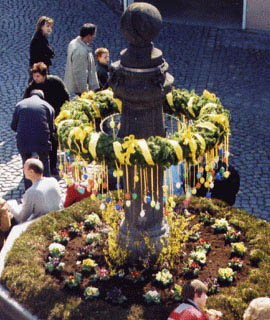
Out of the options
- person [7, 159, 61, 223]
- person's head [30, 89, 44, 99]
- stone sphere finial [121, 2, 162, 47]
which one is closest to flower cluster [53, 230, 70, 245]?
person [7, 159, 61, 223]

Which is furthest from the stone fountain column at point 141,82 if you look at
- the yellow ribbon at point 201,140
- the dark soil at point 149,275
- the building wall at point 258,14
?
the building wall at point 258,14

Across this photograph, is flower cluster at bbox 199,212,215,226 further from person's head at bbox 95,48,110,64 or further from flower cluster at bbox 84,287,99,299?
person's head at bbox 95,48,110,64

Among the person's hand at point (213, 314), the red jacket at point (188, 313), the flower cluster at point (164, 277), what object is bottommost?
the flower cluster at point (164, 277)

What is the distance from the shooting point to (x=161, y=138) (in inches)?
235

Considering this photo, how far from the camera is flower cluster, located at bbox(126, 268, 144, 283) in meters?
6.54

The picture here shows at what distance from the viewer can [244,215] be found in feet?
25.3

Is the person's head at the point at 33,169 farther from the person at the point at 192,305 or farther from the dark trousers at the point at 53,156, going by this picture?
the person at the point at 192,305

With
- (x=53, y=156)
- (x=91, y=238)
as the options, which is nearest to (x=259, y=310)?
(x=91, y=238)

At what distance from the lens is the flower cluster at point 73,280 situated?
21.2 feet

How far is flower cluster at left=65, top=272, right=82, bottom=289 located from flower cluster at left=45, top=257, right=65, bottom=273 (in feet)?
0.65

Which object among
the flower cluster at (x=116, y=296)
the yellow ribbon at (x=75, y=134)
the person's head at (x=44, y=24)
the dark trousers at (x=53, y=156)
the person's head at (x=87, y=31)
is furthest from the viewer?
the person's head at (x=44, y=24)

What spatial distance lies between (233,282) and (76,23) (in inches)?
444

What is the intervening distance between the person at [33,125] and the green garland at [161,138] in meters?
1.65

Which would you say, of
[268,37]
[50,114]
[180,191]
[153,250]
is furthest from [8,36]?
[153,250]
